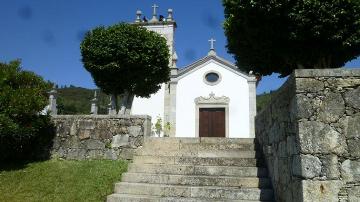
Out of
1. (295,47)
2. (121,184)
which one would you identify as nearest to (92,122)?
(121,184)

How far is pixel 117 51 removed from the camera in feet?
35.7

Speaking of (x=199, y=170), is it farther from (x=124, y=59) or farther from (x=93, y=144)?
(x=124, y=59)

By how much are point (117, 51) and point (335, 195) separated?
8.85 meters

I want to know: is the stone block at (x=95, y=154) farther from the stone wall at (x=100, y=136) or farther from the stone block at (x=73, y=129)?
the stone block at (x=73, y=129)

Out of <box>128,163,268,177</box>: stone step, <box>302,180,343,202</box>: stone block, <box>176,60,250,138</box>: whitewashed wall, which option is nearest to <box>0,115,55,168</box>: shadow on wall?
<box>128,163,268,177</box>: stone step

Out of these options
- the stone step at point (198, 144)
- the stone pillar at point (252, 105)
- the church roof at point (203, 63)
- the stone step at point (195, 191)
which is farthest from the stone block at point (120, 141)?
the church roof at point (203, 63)

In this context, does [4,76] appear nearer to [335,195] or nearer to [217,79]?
[335,195]

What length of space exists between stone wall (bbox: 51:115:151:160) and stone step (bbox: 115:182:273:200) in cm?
173

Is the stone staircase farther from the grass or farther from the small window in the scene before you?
the small window

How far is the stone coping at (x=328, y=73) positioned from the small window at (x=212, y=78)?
15850mm

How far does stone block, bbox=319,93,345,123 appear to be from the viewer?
3.45 meters

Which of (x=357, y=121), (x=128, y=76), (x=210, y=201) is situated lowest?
(x=210, y=201)

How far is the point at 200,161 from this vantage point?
20.2ft

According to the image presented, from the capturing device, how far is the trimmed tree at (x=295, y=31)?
744 cm
